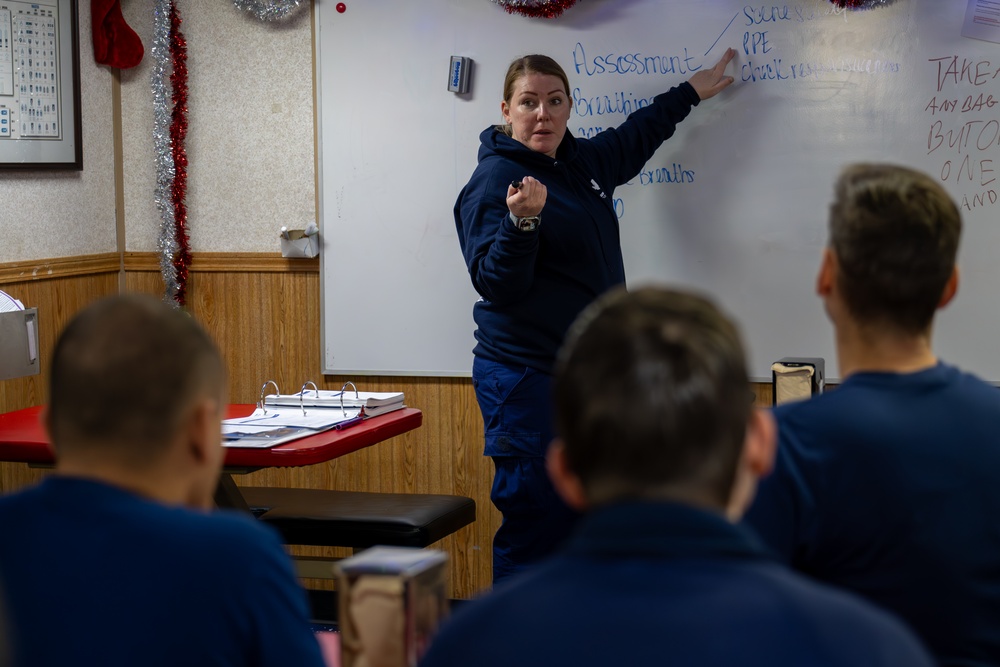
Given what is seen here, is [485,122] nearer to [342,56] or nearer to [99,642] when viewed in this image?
[342,56]

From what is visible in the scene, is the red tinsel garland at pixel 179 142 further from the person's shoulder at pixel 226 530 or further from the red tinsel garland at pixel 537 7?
the person's shoulder at pixel 226 530

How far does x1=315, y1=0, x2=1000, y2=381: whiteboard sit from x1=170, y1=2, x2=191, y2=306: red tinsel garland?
1.61ft

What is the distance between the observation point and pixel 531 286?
291 centimetres

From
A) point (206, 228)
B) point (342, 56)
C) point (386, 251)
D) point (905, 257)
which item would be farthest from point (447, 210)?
point (905, 257)

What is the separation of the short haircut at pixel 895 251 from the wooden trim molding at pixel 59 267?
284cm

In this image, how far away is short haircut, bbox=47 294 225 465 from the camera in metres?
1.09

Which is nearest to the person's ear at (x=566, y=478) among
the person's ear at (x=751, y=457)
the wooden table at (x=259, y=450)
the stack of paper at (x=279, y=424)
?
the person's ear at (x=751, y=457)

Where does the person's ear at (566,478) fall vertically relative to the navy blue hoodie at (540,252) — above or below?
below

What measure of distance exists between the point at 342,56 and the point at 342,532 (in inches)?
61.4

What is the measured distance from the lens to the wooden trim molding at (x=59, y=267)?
3500mm

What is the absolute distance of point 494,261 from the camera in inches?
108

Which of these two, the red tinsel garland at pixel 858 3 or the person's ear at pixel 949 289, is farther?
the red tinsel garland at pixel 858 3

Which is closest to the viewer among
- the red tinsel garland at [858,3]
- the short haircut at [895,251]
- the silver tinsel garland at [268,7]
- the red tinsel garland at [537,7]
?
the short haircut at [895,251]

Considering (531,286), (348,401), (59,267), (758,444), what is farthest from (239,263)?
(758,444)
